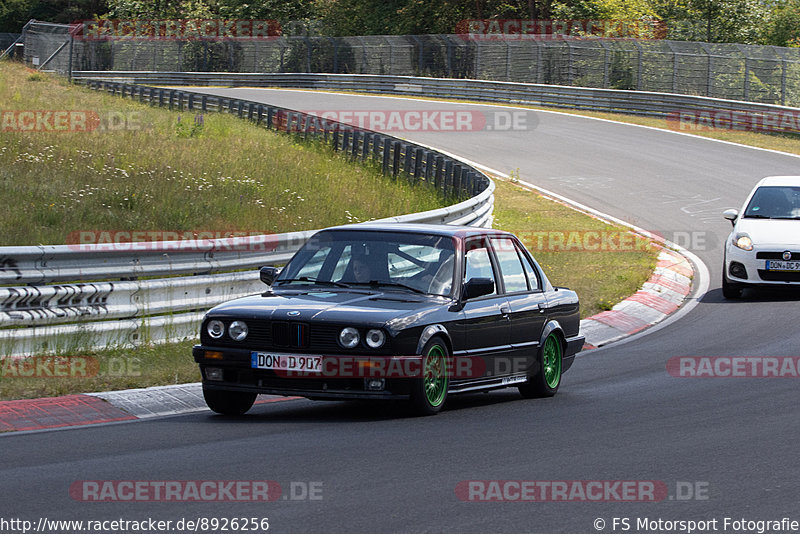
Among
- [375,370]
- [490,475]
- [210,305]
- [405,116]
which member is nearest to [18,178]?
[210,305]

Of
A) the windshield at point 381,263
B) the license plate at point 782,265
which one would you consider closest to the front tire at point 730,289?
the license plate at point 782,265

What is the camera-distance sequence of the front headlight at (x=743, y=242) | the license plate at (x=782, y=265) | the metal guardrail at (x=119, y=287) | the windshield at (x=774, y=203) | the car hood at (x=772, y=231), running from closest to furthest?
the metal guardrail at (x=119, y=287)
the license plate at (x=782, y=265)
the car hood at (x=772, y=231)
the front headlight at (x=743, y=242)
the windshield at (x=774, y=203)

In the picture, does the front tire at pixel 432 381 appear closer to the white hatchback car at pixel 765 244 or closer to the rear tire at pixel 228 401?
the rear tire at pixel 228 401

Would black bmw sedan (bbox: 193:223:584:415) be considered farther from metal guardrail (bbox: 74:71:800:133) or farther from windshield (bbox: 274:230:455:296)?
metal guardrail (bbox: 74:71:800:133)

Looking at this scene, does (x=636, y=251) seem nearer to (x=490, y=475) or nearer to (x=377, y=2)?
(x=490, y=475)

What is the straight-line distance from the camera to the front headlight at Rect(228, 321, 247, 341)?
834cm

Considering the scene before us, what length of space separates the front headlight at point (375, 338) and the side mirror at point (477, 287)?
1.12 meters

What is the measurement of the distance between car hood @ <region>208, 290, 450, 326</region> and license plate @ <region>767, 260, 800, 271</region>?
8.79m

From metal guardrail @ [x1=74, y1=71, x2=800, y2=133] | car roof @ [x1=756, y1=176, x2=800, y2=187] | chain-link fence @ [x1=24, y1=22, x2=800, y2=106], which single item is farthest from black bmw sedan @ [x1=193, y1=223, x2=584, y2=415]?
chain-link fence @ [x1=24, y1=22, x2=800, y2=106]

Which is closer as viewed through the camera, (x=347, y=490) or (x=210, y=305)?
(x=347, y=490)

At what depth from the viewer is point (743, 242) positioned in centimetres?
1656

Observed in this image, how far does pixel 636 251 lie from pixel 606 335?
633 cm

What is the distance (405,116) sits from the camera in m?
40.8

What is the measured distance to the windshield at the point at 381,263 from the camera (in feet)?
29.7
